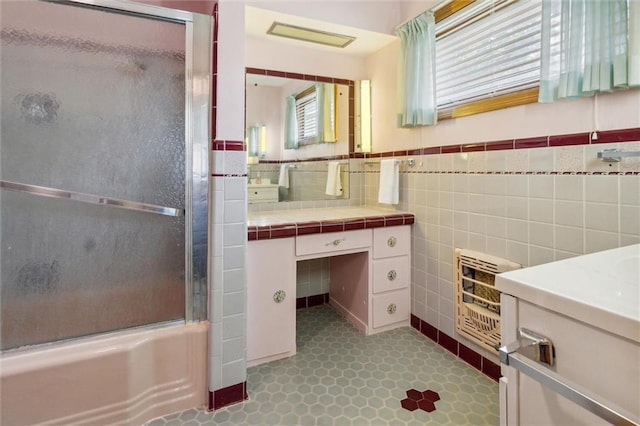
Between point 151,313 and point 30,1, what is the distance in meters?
1.35

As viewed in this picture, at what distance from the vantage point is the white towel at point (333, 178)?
2533 millimetres

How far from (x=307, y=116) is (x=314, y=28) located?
0.57 m

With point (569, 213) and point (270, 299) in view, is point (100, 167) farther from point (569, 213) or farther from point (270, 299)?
point (569, 213)

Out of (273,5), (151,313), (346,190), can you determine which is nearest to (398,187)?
(346,190)

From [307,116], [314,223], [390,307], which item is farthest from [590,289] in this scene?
[307,116]

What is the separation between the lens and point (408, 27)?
6.68ft

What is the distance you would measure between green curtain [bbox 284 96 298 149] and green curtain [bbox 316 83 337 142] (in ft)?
0.60

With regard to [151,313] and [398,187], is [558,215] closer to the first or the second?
[398,187]

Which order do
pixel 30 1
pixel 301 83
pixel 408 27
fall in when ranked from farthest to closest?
1. pixel 301 83
2. pixel 408 27
3. pixel 30 1

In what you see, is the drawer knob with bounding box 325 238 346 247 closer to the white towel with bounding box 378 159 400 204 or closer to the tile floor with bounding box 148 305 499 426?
the white towel with bounding box 378 159 400 204

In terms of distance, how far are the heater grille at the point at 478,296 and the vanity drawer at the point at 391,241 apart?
378 mm

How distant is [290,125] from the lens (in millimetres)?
2385

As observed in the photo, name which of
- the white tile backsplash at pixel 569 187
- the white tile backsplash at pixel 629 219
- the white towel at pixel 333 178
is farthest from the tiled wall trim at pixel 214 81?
the white tile backsplash at pixel 629 219

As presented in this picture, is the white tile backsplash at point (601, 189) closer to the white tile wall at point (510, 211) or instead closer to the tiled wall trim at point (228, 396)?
the white tile wall at point (510, 211)
